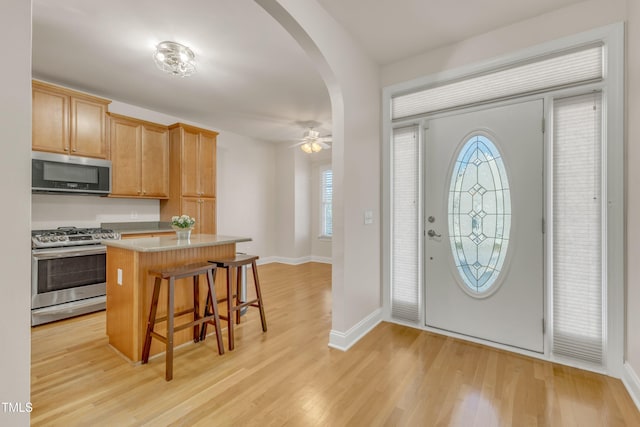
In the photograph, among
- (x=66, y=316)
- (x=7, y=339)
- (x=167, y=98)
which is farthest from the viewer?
(x=167, y=98)

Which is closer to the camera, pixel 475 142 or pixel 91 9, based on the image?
pixel 91 9

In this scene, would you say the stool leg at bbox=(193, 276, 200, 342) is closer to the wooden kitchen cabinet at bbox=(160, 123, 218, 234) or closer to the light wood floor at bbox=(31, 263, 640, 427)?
the light wood floor at bbox=(31, 263, 640, 427)

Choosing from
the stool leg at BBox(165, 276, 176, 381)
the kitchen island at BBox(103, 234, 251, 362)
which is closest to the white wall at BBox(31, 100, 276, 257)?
the kitchen island at BBox(103, 234, 251, 362)

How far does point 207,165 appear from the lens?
4.92m

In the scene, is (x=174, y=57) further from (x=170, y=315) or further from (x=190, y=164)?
(x=170, y=315)

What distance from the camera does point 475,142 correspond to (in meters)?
2.71

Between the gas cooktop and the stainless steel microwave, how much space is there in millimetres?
487

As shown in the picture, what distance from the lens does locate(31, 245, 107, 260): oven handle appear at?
3131 millimetres

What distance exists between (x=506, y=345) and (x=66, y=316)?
4555mm

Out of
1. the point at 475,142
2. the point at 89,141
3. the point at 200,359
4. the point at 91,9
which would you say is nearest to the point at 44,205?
the point at 89,141

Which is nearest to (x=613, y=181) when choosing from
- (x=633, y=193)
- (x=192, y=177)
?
(x=633, y=193)

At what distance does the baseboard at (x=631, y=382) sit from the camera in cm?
187

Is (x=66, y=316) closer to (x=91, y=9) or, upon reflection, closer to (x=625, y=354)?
(x=91, y=9)

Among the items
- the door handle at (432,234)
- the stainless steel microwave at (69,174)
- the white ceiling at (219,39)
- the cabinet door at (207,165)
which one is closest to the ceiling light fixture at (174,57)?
the white ceiling at (219,39)
